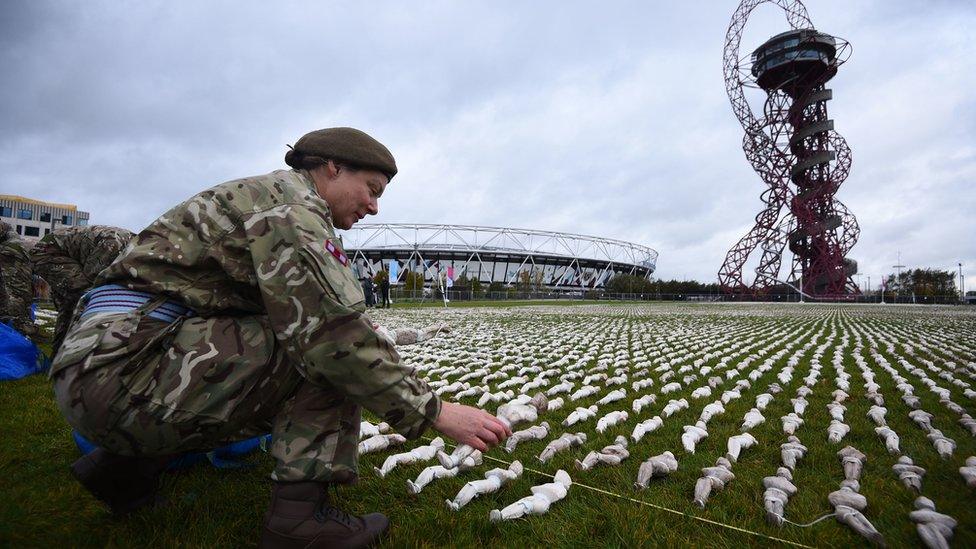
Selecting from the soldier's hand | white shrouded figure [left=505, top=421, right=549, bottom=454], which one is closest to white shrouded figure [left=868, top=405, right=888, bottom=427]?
white shrouded figure [left=505, top=421, right=549, bottom=454]

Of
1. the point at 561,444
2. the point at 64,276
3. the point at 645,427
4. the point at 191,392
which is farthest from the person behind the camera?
the point at 64,276

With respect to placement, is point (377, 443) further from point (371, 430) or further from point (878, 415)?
point (878, 415)

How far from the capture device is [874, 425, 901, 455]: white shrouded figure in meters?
3.00

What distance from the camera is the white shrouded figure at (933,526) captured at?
188 cm

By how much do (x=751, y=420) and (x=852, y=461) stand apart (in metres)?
0.86

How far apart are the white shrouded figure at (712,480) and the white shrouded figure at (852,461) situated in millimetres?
655

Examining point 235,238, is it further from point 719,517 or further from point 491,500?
point 719,517

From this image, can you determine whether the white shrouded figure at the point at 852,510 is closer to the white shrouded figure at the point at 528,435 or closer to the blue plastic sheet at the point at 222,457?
the white shrouded figure at the point at 528,435

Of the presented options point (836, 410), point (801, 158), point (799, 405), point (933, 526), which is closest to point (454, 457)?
point (933, 526)

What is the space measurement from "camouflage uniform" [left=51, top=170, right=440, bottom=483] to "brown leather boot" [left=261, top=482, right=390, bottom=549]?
82 mm

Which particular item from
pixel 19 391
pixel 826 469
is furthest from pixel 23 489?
pixel 826 469

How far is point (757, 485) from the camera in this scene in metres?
2.53

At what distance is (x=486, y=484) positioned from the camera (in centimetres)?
250

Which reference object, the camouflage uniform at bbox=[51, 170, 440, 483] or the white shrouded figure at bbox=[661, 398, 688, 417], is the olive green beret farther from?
the white shrouded figure at bbox=[661, 398, 688, 417]
